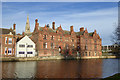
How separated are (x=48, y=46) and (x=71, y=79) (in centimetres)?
4037

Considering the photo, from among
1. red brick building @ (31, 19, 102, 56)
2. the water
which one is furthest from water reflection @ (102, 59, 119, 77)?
red brick building @ (31, 19, 102, 56)

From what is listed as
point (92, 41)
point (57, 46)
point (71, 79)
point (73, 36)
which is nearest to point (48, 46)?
point (57, 46)

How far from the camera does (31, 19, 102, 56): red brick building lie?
57.2 m

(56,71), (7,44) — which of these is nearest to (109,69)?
(56,71)

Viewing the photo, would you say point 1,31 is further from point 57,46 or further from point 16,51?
point 57,46

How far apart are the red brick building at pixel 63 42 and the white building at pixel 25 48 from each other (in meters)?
2.57

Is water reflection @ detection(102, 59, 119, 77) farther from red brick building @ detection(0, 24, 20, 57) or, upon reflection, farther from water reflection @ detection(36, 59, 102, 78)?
red brick building @ detection(0, 24, 20, 57)

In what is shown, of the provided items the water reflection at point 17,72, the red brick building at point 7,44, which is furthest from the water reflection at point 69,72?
the red brick building at point 7,44

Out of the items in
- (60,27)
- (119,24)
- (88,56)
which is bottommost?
(88,56)

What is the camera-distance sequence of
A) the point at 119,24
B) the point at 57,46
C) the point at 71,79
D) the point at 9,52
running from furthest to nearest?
the point at 57,46 < the point at 9,52 < the point at 119,24 < the point at 71,79

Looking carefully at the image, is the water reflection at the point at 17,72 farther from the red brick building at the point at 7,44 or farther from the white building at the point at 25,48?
the white building at the point at 25,48

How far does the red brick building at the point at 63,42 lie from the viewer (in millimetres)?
57156

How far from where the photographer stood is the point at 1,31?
53.2 m

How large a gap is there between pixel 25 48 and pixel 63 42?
19.4 meters
